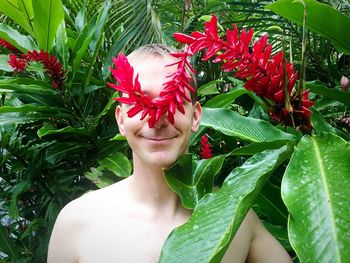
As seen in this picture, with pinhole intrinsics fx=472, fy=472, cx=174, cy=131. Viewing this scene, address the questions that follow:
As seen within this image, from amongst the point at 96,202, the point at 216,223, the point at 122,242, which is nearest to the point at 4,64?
the point at 96,202

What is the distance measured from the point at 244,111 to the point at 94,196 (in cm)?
115

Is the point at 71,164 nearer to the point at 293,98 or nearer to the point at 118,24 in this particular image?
the point at 118,24

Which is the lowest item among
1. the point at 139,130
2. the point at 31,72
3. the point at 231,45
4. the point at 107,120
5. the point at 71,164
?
the point at 71,164

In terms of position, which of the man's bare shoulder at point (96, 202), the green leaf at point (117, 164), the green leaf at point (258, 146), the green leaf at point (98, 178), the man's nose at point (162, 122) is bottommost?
the green leaf at point (98, 178)

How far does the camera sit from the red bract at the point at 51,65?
177 centimetres

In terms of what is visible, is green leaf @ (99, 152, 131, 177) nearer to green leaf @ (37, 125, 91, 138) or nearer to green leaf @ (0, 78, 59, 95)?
green leaf @ (37, 125, 91, 138)

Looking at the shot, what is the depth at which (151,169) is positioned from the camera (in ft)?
3.54

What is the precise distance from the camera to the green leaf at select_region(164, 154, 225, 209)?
1031mm

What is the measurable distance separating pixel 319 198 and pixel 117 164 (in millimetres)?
1178

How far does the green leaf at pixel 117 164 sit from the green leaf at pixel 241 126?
0.53 meters

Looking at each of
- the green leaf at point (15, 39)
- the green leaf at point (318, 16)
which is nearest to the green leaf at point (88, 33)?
the green leaf at point (15, 39)

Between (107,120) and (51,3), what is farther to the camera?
(107,120)

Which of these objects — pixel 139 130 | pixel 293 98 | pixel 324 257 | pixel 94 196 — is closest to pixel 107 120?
pixel 94 196

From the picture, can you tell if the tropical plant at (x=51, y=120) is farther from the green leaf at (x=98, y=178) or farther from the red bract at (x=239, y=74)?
the red bract at (x=239, y=74)
